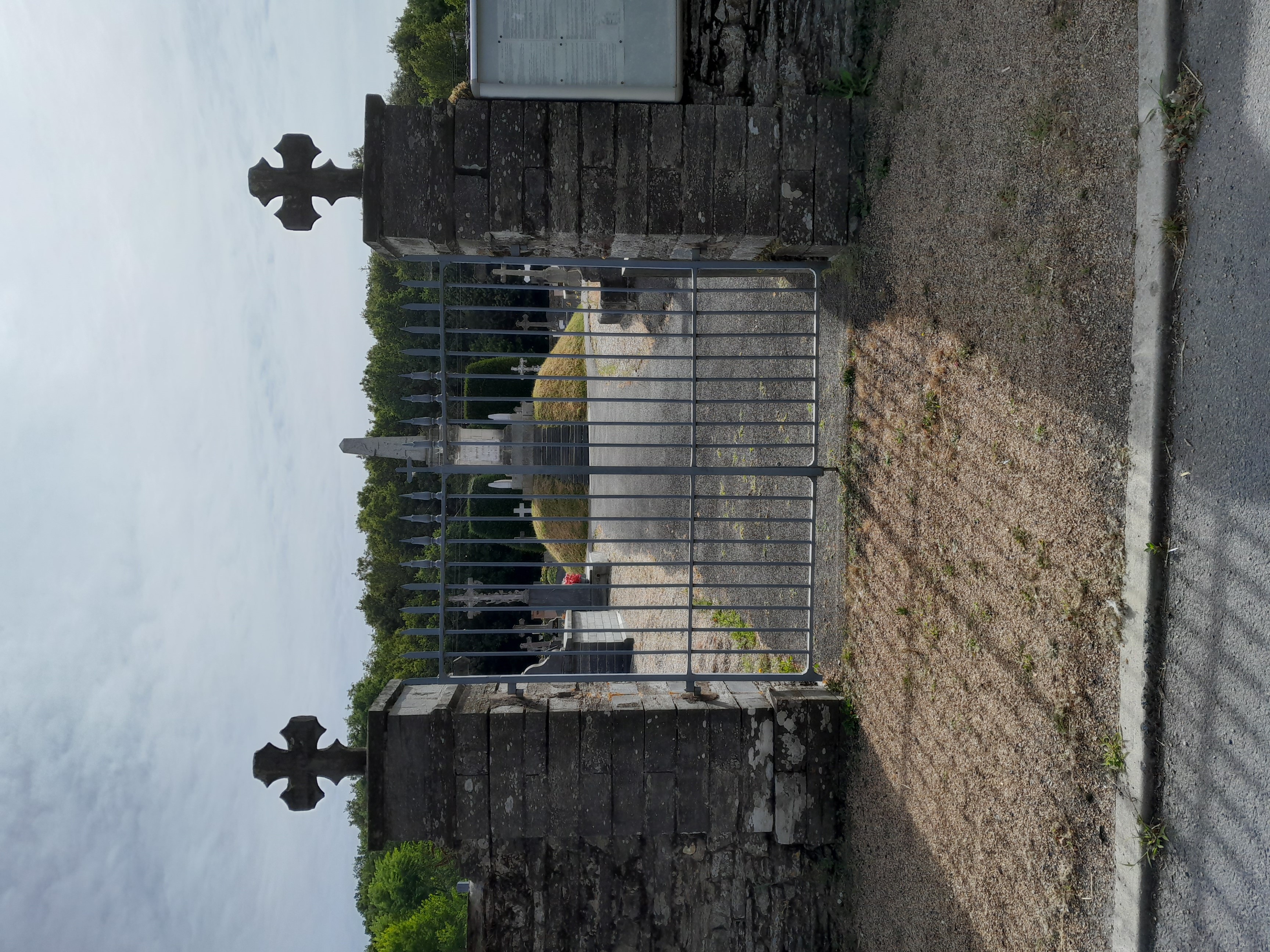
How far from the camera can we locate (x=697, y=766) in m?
5.16

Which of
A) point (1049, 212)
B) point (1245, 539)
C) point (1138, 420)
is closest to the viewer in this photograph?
point (1245, 539)

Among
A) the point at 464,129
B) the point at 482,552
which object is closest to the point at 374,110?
the point at 464,129

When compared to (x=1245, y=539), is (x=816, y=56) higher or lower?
higher

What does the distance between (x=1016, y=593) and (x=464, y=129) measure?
387cm

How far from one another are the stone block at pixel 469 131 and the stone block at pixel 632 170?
785 mm

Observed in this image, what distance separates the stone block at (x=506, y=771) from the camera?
16.6 feet

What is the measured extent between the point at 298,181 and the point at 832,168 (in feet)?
10.4

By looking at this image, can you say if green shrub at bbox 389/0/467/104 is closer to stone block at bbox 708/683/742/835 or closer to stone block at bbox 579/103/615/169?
stone block at bbox 579/103/615/169

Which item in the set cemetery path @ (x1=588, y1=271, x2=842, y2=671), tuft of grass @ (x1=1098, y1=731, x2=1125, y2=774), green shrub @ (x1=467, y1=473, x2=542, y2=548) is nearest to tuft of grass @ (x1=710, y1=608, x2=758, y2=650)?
cemetery path @ (x1=588, y1=271, x2=842, y2=671)

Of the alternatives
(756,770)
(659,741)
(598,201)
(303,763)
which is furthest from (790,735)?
(598,201)

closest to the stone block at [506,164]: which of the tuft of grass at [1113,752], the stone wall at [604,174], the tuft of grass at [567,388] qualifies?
the stone wall at [604,174]

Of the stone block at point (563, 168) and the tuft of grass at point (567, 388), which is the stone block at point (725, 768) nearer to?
the stone block at point (563, 168)

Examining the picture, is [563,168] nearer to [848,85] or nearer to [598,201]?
[598,201]

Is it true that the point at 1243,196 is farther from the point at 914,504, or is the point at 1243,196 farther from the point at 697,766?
the point at 697,766
